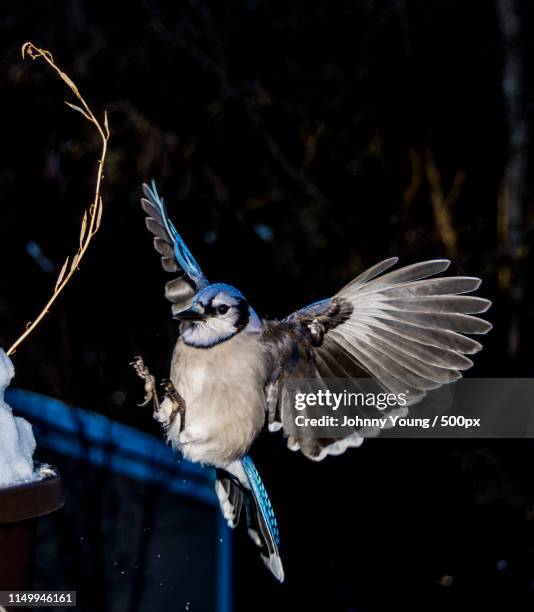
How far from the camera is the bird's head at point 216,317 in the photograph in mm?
1631

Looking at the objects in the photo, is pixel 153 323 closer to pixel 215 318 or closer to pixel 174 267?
pixel 174 267

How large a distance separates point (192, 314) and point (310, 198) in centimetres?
313

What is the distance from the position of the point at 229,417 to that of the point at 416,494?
2.34m

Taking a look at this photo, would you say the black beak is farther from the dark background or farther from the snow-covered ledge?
the dark background

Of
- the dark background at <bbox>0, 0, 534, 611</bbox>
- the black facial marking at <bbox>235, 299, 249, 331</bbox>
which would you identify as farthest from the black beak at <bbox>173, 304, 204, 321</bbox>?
the dark background at <bbox>0, 0, 534, 611</bbox>

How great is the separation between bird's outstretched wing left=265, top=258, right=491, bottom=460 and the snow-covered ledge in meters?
0.61

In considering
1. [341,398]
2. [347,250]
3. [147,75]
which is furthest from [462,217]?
[341,398]

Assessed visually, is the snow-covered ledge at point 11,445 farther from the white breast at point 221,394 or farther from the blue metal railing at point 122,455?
the blue metal railing at point 122,455

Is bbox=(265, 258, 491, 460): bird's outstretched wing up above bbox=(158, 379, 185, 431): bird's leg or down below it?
above

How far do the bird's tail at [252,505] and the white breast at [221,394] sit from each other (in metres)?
0.20

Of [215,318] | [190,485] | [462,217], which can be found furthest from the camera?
[462,217]

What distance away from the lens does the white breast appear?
174 centimetres

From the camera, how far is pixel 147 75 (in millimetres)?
4609

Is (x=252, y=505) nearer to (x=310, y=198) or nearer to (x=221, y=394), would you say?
(x=221, y=394)
